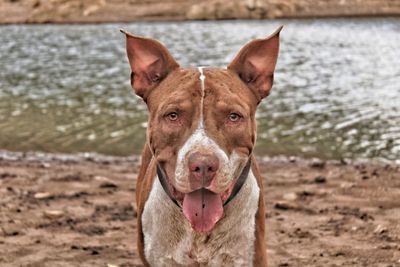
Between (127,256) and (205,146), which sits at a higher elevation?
(205,146)

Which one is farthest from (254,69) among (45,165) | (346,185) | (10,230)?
(45,165)

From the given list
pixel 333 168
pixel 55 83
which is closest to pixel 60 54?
pixel 55 83

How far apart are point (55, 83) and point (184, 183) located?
60.3 ft

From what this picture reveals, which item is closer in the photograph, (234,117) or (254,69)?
(234,117)

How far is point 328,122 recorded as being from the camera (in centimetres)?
1502

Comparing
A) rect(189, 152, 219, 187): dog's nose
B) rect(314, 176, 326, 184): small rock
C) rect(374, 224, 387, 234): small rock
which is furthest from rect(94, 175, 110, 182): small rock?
rect(189, 152, 219, 187): dog's nose

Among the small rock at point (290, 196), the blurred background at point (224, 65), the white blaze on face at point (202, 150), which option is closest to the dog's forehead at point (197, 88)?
the white blaze on face at point (202, 150)

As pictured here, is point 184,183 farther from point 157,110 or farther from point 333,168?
point 333,168

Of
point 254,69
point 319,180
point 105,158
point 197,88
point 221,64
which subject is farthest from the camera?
point 221,64

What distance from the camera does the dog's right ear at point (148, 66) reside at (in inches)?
165

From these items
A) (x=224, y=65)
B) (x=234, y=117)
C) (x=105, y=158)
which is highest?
(x=234, y=117)

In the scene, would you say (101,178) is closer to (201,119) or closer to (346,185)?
(346,185)

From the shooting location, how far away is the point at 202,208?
12.5 ft

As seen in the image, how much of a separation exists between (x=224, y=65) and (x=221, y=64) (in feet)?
1.99
